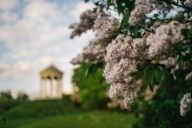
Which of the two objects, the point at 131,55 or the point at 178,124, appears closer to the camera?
the point at 131,55

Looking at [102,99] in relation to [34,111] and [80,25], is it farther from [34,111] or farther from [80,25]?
[80,25]

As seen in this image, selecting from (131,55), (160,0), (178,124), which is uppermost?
(160,0)

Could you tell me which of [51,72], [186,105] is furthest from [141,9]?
[51,72]

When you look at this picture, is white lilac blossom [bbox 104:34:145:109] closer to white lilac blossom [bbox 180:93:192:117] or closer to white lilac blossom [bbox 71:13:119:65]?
white lilac blossom [bbox 71:13:119:65]

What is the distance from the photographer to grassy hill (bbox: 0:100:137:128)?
33.0 metres

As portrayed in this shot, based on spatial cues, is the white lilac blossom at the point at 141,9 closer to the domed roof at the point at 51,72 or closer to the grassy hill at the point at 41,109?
the grassy hill at the point at 41,109

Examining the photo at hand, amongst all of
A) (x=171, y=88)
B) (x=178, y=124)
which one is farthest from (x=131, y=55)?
(x=171, y=88)

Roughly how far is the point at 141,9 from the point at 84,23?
393 cm

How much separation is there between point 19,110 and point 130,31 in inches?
1563

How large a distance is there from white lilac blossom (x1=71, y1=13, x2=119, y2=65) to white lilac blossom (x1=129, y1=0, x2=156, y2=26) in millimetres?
693

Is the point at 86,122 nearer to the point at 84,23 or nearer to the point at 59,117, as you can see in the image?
the point at 59,117

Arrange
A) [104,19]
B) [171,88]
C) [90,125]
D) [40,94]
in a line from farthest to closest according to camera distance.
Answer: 1. [40,94]
2. [90,125]
3. [171,88]
4. [104,19]

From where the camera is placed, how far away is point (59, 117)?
3812 centimetres

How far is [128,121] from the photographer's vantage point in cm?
3372
